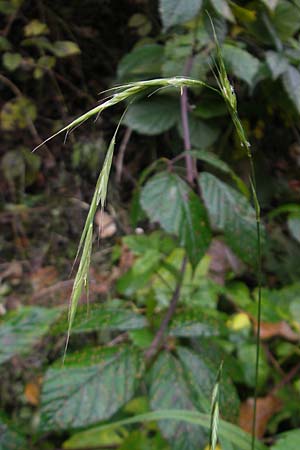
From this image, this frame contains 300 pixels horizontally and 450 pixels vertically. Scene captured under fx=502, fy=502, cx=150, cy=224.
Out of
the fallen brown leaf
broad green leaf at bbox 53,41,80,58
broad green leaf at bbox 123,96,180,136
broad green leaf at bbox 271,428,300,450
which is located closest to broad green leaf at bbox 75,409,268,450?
broad green leaf at bbox 271,428,300,450

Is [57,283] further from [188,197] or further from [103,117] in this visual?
[188,197]

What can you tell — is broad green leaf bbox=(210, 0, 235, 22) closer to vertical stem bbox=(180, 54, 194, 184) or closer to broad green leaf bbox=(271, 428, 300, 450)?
vertical stem bbox=(180, 54, 194, 184)

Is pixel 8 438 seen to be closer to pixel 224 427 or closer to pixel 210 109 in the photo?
pixel 224 427

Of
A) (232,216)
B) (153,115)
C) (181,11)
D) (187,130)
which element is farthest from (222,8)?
(153,115)

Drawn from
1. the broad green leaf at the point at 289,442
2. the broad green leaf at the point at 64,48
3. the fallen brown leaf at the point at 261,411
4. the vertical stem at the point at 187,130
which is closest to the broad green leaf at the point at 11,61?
the broad green leaf at the point at 64,48

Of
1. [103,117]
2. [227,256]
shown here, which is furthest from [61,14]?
[227,256]

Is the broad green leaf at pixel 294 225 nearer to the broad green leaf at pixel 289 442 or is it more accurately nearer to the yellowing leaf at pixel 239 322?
the yellowing leaf at pixel 239 322
